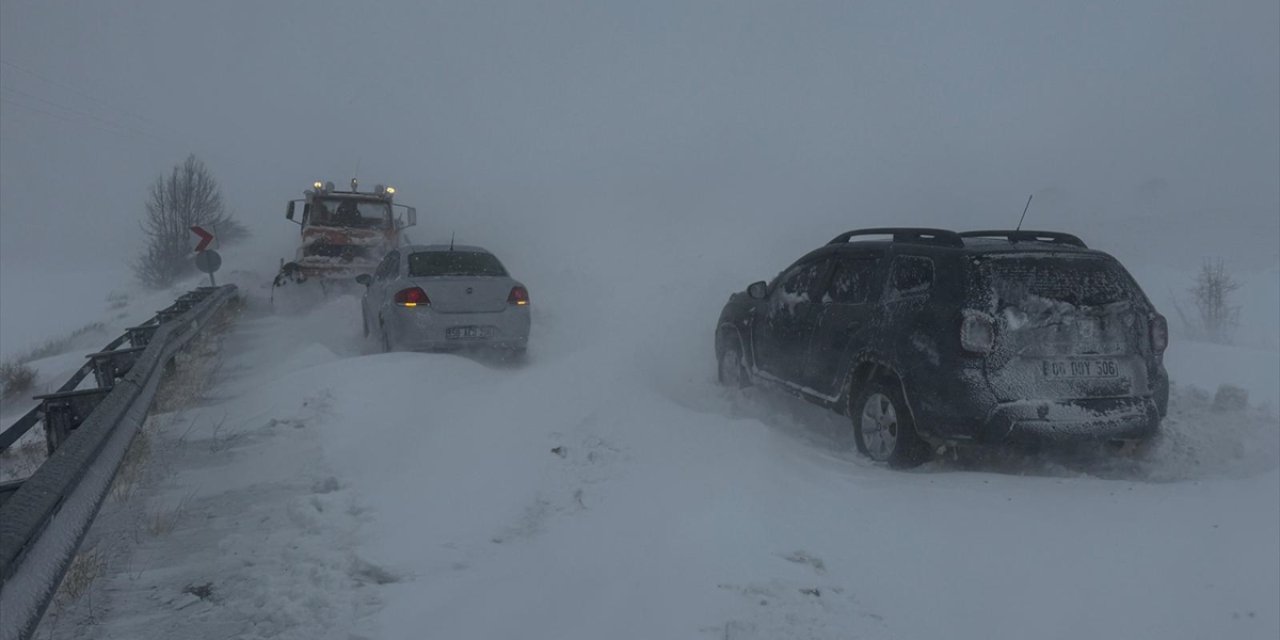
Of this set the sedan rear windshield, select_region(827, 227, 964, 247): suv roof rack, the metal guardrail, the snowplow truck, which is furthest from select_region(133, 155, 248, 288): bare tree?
select_region(827, 227, 964, 247): suv roof rack

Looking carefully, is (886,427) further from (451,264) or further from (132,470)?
(451,264)

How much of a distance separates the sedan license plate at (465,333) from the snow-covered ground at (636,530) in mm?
2569

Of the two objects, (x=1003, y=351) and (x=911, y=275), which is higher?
(x=911, y=275)

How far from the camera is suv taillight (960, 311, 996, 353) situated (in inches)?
203

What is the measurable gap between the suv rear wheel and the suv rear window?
0.96 metres

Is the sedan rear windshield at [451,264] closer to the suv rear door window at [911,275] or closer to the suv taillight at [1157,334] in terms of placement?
the suv rear door window at [911,275]

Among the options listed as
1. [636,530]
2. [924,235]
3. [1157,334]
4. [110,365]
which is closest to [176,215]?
[110,365]

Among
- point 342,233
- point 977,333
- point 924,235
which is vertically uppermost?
point 924,235

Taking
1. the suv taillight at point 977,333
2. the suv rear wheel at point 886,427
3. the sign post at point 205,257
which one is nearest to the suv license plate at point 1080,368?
the suv taillight at point 977,333

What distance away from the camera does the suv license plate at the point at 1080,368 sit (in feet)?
17.0

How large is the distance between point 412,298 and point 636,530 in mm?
6161

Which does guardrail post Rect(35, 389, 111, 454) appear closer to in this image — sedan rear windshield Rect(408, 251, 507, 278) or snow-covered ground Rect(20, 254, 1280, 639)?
snow-covered ground Rect(20, 254, 1280, 639)

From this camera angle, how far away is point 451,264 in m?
10.4

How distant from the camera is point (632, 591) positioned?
352 cm
